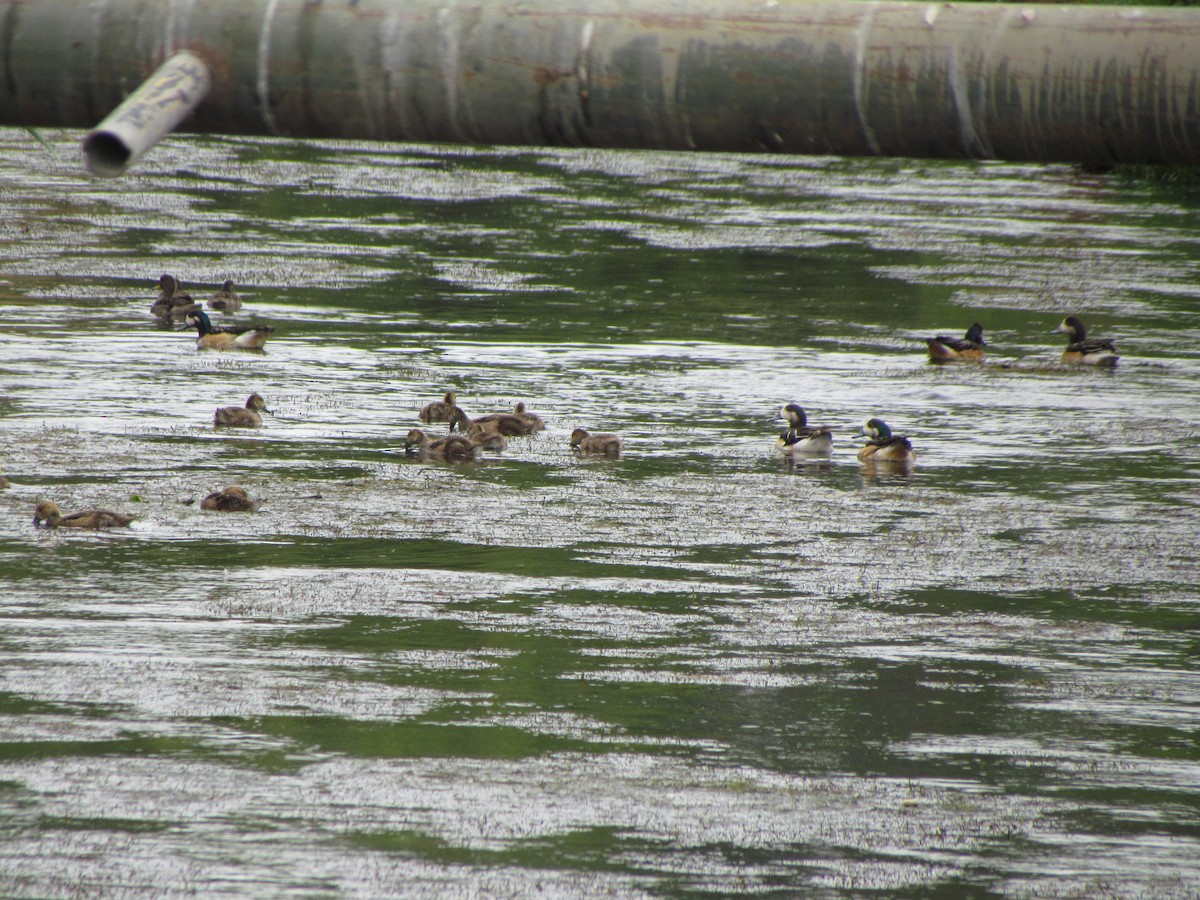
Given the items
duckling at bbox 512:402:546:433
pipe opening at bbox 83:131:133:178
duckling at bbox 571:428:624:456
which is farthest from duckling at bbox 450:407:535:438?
pipe opening at bbox 83:131:133:178

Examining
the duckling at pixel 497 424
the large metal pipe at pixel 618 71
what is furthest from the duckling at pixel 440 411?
the large metal pipe at pixel 618 71

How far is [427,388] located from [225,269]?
8.41 m

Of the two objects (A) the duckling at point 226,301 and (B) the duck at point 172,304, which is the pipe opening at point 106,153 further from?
(A) the duckling at point 226,301

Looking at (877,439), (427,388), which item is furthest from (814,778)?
(427,388)

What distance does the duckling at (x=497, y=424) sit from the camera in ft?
51.4

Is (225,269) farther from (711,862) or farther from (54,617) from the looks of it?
Answer: (711,862)

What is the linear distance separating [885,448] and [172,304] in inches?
378

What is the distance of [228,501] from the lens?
12.7m

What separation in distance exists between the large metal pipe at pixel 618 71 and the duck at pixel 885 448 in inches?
471

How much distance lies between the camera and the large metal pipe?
3191 mm

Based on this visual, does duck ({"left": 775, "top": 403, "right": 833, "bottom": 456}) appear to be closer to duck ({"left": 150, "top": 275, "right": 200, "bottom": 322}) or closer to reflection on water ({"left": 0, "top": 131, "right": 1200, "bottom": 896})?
reflection on water ({"left": 0, "top": 131, "right": 1200, "bottom": 896})

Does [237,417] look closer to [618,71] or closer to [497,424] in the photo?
[497,424]

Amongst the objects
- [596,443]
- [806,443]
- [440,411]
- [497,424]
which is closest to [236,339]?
[440,411]

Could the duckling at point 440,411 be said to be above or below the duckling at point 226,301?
below
